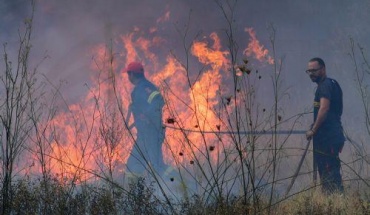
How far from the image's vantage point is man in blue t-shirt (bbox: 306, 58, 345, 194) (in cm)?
655

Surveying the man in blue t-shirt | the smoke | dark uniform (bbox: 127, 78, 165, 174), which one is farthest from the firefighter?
the smoke

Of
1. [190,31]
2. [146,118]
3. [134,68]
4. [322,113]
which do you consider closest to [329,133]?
[322,113]

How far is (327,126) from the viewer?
22.2ft

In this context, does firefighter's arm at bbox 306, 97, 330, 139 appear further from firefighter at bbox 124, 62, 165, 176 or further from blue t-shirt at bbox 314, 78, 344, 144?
firefighter at bbox 124, 62, 165, 176

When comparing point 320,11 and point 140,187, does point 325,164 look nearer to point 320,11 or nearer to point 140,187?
point 140,187

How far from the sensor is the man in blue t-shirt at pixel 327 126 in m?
6.55

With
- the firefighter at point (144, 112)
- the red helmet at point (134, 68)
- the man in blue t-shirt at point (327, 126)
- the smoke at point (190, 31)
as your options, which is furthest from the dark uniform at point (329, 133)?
the smoke at point (190, 31)

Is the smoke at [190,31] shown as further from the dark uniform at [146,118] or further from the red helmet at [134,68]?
the dark uniform at [146,118]

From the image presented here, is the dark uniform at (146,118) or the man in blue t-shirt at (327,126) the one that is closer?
the man in blue t-shirt at (327,126)

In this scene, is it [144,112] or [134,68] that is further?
[144,112]

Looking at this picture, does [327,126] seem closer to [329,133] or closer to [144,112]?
[329,133]

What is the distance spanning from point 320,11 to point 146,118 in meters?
10.5

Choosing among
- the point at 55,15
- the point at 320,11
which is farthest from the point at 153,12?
Answer: the point at 320,11

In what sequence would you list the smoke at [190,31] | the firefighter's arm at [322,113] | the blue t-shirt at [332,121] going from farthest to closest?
the smoke at [190,31] < the blue t-shirt at [332,121] < the firefighter's arm at [322,113]
